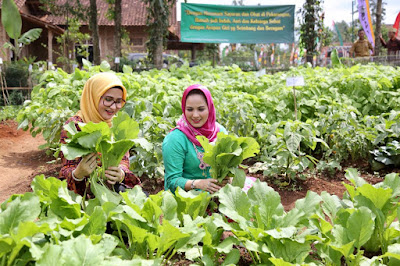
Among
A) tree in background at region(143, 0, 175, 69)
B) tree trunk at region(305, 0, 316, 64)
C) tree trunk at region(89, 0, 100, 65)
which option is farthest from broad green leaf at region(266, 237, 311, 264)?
tree trunk at region(89, 0, 100, 65)

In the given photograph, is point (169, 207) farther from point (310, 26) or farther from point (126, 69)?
point (310, 26)

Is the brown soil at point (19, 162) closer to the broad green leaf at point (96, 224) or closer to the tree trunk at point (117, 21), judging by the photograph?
the broad green leaf at point (96, 224)

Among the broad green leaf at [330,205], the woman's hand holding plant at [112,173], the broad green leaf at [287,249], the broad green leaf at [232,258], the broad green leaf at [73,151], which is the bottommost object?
the broad green leaf at [232,258]

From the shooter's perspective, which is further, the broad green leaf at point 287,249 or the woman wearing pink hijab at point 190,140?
the woman wearing pink hijab at point 190,140

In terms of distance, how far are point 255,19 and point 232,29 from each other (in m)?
0.91

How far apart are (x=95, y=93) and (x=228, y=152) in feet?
3.57

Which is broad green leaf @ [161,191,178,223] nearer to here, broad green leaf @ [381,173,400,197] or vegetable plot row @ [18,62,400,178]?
broad green leaf @ [381,173,400,197]

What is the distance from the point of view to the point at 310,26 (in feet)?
45.8

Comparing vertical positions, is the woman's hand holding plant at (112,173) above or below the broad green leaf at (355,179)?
above

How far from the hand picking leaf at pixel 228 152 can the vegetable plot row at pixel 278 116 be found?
173 cm

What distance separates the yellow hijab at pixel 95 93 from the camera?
8.44ft

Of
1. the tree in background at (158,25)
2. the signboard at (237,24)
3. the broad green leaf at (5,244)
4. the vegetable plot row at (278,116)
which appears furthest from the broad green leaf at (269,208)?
the signboard at (237,24)

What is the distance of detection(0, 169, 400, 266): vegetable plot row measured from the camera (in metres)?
1.33

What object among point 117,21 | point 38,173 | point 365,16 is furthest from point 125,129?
point 365,16
